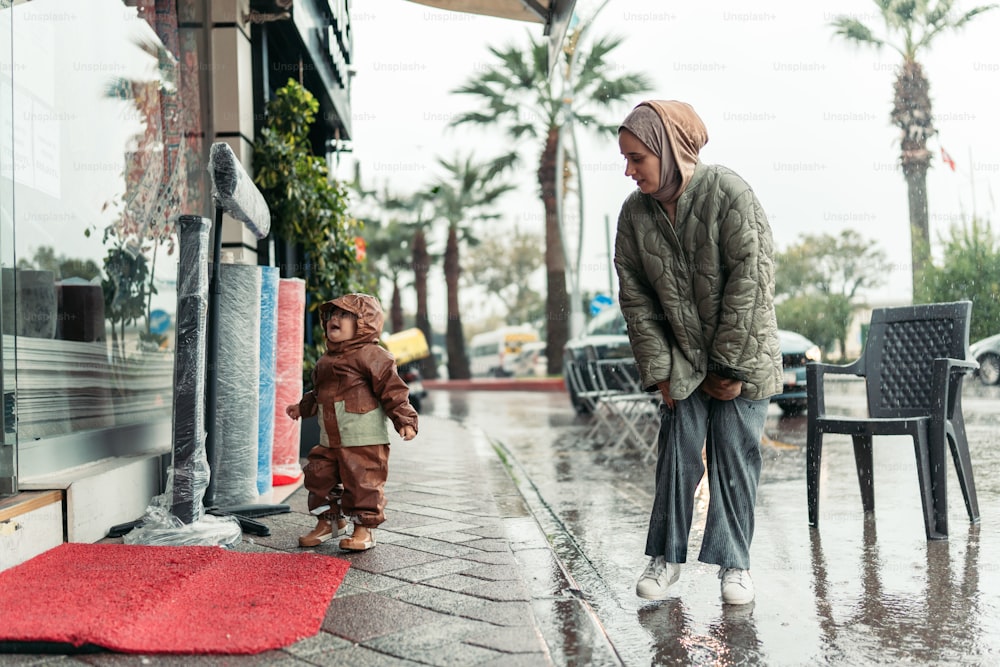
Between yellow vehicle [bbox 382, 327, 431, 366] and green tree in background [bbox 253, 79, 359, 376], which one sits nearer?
green tree in background [bbox 253, 79, 359, 376]

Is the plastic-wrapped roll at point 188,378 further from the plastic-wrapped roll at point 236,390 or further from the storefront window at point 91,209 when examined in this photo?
the plastic-wrapped roll at point 236,390

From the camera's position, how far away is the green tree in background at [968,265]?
1184 centimetres

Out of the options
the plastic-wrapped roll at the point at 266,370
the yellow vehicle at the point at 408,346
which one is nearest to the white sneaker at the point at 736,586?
the plastic-wrapped roll at the point at 266,370

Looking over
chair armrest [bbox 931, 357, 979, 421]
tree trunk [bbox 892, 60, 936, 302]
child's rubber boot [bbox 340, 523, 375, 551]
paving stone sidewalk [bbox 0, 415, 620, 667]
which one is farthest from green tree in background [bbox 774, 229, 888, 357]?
child's rubber boot [bbox 340, 523, 375, 551]

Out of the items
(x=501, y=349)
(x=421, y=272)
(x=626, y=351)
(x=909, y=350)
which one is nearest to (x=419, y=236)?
(x=421, y=272)

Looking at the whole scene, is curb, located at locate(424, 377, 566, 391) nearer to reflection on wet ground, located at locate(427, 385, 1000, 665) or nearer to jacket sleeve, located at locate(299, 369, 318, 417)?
reflection on wet ground, located at locate(427, 385, 1000, 665)

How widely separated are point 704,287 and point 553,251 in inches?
993

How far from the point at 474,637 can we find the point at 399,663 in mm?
296

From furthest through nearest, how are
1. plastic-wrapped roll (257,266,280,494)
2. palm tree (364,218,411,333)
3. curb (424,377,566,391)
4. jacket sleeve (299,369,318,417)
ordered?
palm tree (364,218,411,333) → curb (424,377,566,391) → plastic-wrapped roll (257,266,280,494) → jacket sleeve (299,369,318,417)

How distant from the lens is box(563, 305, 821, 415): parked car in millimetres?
10703

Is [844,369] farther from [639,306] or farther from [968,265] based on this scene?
[968,265]

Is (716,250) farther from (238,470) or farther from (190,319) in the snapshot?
(238,470)

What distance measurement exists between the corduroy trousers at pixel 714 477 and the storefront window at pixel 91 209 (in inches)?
102

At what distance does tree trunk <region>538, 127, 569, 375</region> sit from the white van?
868 inches
